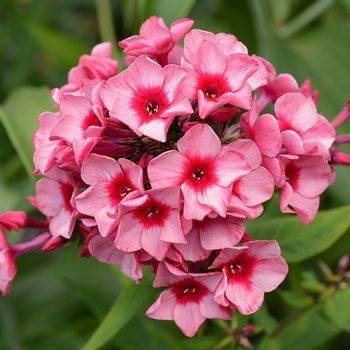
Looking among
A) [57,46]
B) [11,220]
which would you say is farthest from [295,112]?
[57,46]

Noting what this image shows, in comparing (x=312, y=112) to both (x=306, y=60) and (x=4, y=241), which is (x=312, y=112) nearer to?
(x=4, y=241)

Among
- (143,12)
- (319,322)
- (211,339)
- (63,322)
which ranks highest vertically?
(143,12)

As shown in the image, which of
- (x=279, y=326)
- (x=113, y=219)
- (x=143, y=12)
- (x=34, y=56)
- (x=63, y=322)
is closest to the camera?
(x=113, y=219)

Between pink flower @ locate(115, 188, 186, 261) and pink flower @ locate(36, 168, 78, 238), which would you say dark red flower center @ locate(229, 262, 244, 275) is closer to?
pink flower @ locate(115, 188, 186, 261)

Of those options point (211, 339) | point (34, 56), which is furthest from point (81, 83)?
point (34, 56)

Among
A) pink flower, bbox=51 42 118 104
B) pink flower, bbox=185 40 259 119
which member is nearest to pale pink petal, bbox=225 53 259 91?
pink flower, bbox=185 40 259 119

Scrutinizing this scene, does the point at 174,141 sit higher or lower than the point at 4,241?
higher
